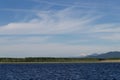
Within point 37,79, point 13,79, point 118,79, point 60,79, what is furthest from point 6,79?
point 118,79

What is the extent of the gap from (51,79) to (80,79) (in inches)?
261

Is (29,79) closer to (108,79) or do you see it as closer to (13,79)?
(13,79)

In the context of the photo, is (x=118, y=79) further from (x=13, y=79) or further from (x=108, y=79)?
(x=13, y=79)

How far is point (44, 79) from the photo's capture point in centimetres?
8325

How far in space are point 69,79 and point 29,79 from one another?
9263 mm

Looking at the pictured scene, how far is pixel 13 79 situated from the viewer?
8494 cm

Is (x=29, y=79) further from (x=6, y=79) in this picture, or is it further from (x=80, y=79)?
(x=80, y=79)

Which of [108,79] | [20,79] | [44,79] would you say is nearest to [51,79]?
[44,79]

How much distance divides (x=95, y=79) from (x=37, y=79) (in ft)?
43.3

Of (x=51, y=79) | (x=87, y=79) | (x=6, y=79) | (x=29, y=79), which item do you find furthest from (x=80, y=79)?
(x=6, y=79)

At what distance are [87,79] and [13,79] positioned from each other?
17291mm

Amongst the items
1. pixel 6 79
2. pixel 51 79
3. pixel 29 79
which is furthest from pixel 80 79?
pixel 6 79

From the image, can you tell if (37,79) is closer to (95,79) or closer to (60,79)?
(60,79)

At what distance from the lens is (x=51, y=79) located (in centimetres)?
8300
